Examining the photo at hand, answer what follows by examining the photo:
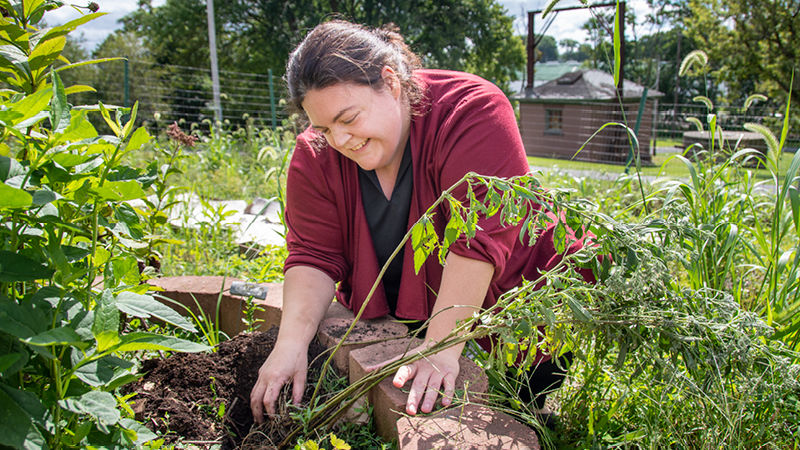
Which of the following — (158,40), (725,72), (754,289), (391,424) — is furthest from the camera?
(158,40)

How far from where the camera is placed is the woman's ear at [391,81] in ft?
5.29

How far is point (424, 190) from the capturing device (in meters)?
1.73

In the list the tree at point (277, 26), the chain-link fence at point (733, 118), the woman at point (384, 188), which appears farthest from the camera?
the tree at point (277, 26)

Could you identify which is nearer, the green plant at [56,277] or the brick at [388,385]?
the green plant at [56,277]

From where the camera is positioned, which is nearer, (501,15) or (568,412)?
(568,412)

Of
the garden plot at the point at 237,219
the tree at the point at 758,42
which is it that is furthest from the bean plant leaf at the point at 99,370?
the tree at the point at 758,42

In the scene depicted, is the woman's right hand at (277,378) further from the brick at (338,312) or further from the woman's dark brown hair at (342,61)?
the woman's dark brown hair at (342,61)

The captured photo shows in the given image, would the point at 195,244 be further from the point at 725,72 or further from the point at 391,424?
the point at 725,72

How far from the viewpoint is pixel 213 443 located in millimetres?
1430

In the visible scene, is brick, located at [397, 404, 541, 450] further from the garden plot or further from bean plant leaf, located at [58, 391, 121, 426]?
the garden plot

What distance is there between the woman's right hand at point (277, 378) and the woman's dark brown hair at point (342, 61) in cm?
74

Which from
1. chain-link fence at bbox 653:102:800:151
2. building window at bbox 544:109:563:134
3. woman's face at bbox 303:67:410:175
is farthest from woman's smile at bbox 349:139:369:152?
building window at bbox 544:109:563:134

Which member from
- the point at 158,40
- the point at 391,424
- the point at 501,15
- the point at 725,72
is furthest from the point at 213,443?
the point at 501,15

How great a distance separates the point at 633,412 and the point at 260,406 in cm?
105
